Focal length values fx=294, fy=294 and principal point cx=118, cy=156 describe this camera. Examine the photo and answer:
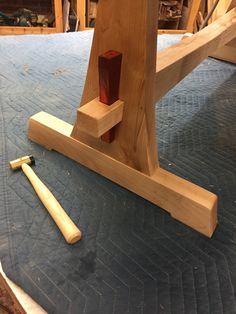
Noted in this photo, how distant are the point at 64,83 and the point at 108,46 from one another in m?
0.57

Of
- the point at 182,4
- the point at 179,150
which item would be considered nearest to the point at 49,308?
the point at 179,150

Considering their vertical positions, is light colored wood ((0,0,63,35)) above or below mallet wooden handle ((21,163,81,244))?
above

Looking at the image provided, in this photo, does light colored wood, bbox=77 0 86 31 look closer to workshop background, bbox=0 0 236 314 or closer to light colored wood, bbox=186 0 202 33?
light colored wood, bbox=186 0 202 33

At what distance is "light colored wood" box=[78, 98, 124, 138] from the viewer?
20.1 inches

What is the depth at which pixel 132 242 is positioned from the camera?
1.89 feet

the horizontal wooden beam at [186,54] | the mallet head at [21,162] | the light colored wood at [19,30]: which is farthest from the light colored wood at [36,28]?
the mallet head at [21,162]

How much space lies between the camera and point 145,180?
2.07 ft

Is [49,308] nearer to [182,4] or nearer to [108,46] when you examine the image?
[108,46]

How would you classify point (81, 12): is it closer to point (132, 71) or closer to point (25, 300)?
point (132, 71)

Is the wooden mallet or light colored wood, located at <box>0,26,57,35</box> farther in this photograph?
light colored wood, located at <box>0,26,57,35</box>

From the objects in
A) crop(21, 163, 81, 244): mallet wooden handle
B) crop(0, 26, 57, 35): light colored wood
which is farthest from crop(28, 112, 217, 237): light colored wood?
crop(0, 26, 57, 35): light colored wood

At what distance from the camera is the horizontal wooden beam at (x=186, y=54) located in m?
0.64

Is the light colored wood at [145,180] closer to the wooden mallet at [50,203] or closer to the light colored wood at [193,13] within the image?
the wooden mallet at [50,203]

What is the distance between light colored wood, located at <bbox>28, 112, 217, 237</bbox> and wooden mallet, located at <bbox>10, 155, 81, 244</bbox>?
0.28 ft
